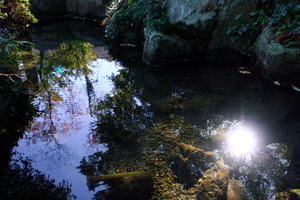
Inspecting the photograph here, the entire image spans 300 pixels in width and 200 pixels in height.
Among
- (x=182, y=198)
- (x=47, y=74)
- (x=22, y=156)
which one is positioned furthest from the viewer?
(x=47, y=74)

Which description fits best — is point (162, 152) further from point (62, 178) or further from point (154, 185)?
point (62, 178)

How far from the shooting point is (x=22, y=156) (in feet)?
10.9

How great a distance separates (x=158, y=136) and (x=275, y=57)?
12.1 ft

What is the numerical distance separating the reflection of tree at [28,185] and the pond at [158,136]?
0.04 ft

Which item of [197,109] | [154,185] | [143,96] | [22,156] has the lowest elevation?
[154,185]

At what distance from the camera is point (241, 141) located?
3570 millimetres

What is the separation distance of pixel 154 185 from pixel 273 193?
1.38 meters

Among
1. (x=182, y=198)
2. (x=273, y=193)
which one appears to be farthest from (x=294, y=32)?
(x=182, y=198)

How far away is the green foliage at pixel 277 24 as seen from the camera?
542 cm

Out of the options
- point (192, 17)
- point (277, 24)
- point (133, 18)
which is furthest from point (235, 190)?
point (133, 18)

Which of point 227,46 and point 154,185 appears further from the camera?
point 227,46

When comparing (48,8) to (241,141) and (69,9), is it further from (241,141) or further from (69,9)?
(241,141)

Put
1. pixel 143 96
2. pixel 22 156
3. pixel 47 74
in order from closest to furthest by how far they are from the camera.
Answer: pixel 22 156 < pixel 143 96 < pixel 47 74

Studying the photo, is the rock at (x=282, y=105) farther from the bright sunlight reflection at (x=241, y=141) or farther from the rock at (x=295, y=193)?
the rock at (x=295, y=193)
